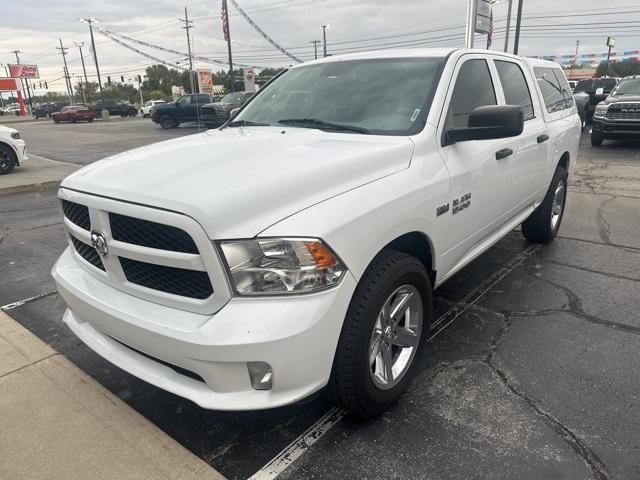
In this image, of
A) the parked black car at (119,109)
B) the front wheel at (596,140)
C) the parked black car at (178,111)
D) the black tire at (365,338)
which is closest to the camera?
the black tire at (365,338)

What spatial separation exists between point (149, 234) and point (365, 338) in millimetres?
1071

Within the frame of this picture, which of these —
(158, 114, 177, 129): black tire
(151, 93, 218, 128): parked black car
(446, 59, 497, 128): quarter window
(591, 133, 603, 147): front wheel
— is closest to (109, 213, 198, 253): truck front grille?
(446, 59, 497, 128): quarter window

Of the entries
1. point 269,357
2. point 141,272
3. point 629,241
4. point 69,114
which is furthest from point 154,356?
point 69,114

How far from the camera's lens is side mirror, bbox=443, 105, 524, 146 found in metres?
2.82

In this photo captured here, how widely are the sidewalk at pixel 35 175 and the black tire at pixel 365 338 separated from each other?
8.97 metres

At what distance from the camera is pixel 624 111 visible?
41.4ft

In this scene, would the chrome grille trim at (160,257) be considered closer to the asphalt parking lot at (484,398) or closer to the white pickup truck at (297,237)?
the white pickup truck at (297,237)

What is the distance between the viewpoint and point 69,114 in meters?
37.5

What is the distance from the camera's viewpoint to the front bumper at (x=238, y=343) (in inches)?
77.0

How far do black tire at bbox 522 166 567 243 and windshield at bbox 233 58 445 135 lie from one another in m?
2.50

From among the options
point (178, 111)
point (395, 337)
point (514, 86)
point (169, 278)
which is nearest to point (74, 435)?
point (169, 278)

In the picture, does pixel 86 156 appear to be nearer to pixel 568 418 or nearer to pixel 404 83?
pixel 404 83

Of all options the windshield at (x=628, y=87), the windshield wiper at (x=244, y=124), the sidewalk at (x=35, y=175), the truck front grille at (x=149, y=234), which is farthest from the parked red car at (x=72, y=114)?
the truck front grille at (x=149, y=234)

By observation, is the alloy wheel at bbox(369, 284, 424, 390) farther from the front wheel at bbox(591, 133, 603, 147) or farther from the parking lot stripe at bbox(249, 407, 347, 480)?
the front wheel at bbox(591, 133, 603, 147)
